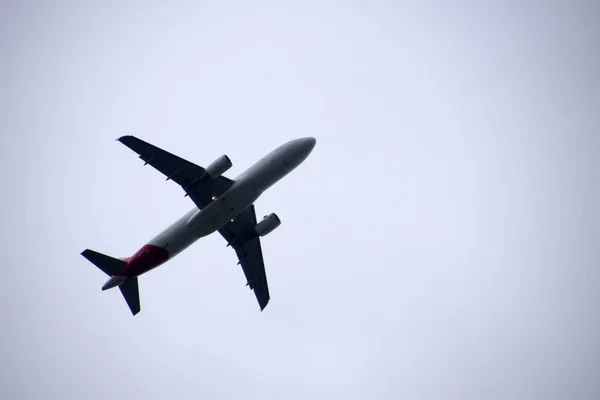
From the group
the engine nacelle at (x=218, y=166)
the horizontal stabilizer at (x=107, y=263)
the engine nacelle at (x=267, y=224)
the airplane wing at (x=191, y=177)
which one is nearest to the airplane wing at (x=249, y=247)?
the engine nacelle at (x=267, y=224)

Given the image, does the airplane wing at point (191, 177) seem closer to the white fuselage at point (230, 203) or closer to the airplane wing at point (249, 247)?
the white fuselage at point (230, 203)

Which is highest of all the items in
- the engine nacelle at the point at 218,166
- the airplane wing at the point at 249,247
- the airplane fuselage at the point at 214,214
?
the engine nacelle at the point at 218,166

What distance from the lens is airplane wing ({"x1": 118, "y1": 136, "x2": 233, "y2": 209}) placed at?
39.9 meters

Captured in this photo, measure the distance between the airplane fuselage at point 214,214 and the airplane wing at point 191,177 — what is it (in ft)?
2.34

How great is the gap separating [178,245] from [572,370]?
19872cm

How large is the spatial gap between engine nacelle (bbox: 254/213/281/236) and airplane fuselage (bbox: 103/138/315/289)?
383 centimetres

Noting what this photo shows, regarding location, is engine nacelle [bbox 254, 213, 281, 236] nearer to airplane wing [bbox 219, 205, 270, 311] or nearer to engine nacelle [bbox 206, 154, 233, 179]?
airplane wing [bbox 219, 205, 270, 311]

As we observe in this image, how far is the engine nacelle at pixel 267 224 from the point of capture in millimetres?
43688

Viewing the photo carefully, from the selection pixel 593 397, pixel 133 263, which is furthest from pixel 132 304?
pixel 593 397

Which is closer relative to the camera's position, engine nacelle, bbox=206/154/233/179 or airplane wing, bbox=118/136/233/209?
engine nacelle, bbox=206/154/233/179

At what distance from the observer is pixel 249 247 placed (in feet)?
155

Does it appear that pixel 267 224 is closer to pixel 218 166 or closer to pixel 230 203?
pixel 230 203

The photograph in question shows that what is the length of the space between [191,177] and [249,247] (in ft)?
33.5

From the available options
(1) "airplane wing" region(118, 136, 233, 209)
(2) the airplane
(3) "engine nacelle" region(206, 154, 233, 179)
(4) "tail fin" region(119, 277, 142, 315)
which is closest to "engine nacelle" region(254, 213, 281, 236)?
(2) the airplane
